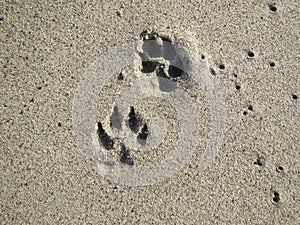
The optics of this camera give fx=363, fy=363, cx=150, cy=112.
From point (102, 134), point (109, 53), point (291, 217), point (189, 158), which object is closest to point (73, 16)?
point (109, 53)

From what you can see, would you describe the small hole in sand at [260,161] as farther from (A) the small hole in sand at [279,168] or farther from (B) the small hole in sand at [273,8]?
(B) the small hole in sand at [273,8]

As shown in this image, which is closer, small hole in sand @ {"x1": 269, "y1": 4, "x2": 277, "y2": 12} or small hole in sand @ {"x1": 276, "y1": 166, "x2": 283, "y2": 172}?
small hole in sand @ {"x1": 276, "y1": 166, "x2": 283, "y2": 172}

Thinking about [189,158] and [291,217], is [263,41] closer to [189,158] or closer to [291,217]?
[189,158]

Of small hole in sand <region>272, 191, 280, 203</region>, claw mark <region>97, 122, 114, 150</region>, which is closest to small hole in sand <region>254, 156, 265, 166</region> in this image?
small hole in sand <region>272, 191, 280, 203</region>

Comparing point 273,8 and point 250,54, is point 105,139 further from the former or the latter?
point 273,8

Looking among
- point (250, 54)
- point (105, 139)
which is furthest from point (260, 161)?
point (105, 139)

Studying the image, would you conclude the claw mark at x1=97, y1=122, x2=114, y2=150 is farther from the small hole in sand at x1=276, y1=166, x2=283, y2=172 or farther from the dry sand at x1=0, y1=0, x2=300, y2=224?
the small hole in sand at x1=276, y1=166, x2=283, y2=172

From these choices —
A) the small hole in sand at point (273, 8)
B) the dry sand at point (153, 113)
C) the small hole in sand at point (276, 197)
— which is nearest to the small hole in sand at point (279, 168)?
the dry sand at point (153, 113)

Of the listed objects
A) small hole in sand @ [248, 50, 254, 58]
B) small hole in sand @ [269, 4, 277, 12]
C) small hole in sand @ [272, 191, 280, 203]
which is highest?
small hole in sand @ [269, 4, 277, 12]

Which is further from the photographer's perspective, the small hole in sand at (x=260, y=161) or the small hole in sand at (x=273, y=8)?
the small hole in sand at (x=273, y=8)
